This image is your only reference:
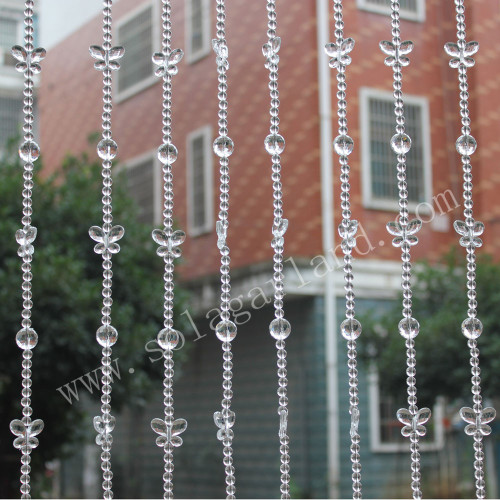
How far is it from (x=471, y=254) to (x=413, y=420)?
44 centimetres

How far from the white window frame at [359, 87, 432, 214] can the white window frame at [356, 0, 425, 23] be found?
952 mm

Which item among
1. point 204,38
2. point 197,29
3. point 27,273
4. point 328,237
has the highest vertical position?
point 197,29

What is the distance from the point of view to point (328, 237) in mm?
9484

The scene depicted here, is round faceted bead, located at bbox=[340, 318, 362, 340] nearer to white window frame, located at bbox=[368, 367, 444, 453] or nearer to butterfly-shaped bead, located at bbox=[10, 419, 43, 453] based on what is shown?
butterfly-shaped bead, located at bbox=[10, 419, 43, 453]

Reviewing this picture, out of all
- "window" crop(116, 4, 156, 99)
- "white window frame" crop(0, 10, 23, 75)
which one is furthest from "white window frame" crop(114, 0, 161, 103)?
"white window frame" crop(0, 10, 23, 75)

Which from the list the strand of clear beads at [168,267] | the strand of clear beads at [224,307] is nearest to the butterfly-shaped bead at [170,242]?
the strand of clear beads at [168,267]

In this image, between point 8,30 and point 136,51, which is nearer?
point 136,51

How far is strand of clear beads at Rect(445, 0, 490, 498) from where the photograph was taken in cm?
196

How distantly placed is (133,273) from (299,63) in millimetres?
3624

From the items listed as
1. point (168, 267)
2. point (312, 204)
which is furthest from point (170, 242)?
point (312, 204)

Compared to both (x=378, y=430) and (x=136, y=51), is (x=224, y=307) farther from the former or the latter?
(x=136, y=51)

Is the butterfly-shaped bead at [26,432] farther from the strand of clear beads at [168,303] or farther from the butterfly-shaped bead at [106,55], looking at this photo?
the butterfly-shaped bead at [106,55]

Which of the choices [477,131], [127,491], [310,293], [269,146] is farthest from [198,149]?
[269,146]

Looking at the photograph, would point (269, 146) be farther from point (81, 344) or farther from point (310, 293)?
point (310, 293)
